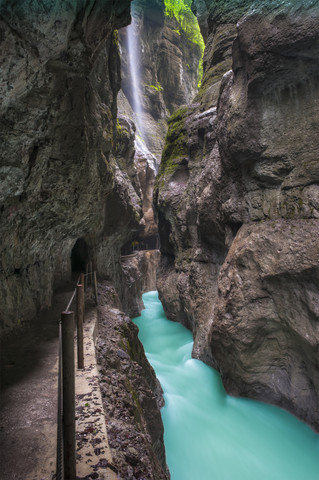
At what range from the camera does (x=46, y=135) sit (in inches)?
179

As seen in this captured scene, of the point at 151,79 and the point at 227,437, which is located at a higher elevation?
the point at 151,79

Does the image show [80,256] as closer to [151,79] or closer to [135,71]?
[135,71]

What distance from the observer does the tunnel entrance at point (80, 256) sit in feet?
39.3

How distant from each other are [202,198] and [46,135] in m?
7.32

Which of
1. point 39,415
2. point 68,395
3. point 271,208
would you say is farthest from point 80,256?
point 68,395

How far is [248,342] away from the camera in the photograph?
7488mm

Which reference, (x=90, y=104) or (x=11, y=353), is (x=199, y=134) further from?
(x=11, y=353)

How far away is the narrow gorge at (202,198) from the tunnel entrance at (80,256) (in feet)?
0.25

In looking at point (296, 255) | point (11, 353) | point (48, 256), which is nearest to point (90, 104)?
point (48, 256)

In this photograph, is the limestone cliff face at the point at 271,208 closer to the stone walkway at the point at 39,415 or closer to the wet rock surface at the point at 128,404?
the wet rock surface at the point at 128,404

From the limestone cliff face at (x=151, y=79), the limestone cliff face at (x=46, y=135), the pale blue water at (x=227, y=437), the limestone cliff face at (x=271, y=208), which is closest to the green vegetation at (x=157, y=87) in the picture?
the limestone cliff face at (x=151, y=79)

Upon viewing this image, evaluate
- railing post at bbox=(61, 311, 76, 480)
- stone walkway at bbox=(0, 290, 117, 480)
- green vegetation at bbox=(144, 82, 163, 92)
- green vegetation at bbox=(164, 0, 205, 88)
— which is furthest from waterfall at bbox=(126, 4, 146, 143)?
railing post at bbox=(61, 311, 76, 480)

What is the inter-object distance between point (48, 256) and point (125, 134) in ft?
32.7

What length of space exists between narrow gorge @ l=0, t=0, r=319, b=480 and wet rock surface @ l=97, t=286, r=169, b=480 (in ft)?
0.10
